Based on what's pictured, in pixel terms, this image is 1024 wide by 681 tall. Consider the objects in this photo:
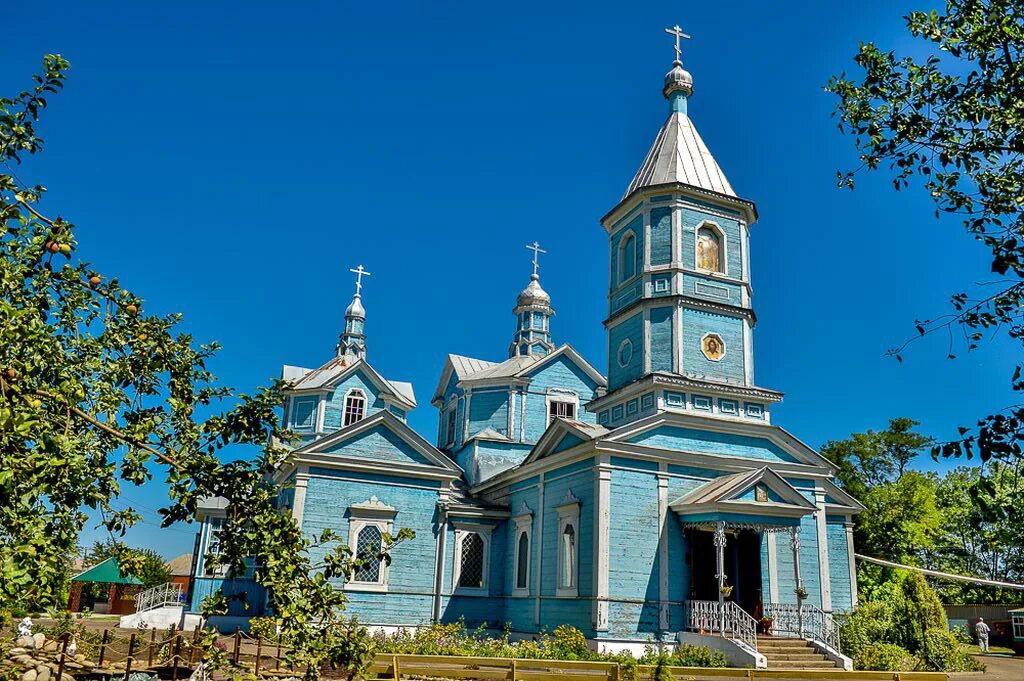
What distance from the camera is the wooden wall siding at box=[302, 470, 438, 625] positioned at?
68.4 feet

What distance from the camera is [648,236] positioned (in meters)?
22.0

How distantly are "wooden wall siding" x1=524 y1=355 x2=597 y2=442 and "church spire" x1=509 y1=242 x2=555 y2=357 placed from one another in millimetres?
3858

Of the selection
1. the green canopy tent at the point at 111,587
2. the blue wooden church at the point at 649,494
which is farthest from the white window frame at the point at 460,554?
the green canopy tent at the point at 111,587

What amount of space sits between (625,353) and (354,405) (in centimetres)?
1285

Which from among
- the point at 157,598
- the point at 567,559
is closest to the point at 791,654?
the point at 567,559

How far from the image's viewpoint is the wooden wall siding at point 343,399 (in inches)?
1192

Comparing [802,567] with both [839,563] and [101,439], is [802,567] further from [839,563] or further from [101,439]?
[101,439]

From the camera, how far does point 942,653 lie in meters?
19.4

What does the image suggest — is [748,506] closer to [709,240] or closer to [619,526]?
[619,526]

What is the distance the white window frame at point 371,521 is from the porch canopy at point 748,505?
7.64 meters

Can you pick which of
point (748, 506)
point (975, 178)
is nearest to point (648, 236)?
point (748, 506)

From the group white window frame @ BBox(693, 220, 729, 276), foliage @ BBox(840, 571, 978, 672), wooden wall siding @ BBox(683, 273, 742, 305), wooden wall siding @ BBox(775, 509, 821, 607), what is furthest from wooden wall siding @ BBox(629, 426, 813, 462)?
white window frame @ BBox(693, 220, 729, 276)

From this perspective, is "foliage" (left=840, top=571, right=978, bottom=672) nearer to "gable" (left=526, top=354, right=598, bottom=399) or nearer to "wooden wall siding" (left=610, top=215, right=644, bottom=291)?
"wooden wall siding" (left=610, top=215, right=644, bottom=291)

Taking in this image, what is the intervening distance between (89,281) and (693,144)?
21.1 metres
